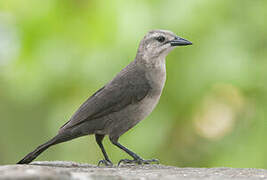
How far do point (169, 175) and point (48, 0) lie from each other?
9.66ft

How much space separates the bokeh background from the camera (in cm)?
596

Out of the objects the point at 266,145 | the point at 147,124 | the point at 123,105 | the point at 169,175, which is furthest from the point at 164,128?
the point at 169,175

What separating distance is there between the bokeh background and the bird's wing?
1.31 feet

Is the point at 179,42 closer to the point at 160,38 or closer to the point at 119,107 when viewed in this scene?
the point at 160,38

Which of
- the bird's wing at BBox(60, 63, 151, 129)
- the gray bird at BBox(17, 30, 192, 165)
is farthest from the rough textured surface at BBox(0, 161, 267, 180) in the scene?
the bird's wing at BBox(60, 63, 151, 129)

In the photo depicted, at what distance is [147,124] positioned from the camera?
242 inches

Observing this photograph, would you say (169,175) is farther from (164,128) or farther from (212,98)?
(212,98)

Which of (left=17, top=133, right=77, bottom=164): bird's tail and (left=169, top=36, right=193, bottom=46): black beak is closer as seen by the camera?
(left=17, top=133, right=77, bottom=164): bird's tail

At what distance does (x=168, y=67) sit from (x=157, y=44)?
0.29 m

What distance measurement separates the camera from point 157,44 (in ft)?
19.7

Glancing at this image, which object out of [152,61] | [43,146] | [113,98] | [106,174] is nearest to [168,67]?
[152,61]

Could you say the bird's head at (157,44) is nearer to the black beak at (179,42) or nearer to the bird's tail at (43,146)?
the black beak at (179,42)

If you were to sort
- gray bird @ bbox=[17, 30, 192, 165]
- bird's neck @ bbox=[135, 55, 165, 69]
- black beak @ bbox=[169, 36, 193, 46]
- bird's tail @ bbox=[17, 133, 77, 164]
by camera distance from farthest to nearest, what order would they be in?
bird's neck @ bbox=[135, 55, 165, 69] → black beak @ bbox=[169, 36, 193, 46] → gray bird @ bbox=[17, 30, 192, 165] → bird's tail @ bbox=[17, 133, 77, 164]

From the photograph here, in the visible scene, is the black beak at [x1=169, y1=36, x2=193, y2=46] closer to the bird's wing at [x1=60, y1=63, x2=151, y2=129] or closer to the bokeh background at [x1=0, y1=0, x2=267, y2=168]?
the bokeh background at [x1=0, y1=0, x2=267, y2=168]
